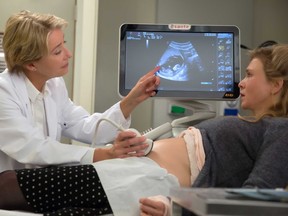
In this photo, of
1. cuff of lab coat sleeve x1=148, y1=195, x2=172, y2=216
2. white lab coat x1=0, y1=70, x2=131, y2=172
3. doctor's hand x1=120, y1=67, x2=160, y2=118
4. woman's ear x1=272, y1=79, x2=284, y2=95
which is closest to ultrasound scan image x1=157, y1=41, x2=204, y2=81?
doctor's hand x1=120, y1=67, x2=160, y2=118

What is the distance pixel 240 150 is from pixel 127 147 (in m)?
0.38

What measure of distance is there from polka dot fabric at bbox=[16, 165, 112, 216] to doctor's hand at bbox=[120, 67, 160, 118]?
646mm

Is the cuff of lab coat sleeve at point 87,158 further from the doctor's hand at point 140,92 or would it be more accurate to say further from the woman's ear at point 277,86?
the woman's ear at point 277,86

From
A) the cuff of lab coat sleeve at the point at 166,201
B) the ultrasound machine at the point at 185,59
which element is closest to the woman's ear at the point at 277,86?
the ultrasound machine at the point at 185,59

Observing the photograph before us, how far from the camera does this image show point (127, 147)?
1440 mm

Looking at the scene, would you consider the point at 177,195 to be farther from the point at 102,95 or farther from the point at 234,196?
the point at 102,95

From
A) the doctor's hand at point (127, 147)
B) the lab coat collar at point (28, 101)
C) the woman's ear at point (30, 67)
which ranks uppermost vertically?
the woman's ear at point (30, 67)

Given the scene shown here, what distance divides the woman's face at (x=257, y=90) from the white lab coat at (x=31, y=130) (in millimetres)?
539

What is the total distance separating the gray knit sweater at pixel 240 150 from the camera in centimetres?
134

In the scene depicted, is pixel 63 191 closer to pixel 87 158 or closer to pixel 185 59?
pixel 87 158

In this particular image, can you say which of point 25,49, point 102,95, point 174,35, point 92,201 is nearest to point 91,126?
point 25,49

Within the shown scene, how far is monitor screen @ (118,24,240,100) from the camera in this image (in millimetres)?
1971

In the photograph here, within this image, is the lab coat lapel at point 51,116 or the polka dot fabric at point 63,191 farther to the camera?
the lab coat lapel at point 51,116

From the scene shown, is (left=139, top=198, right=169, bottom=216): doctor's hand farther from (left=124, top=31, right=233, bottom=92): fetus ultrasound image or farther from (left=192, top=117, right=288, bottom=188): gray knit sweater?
(left=124, top=31, right=233, bottom=92): fetus ultrasound image
